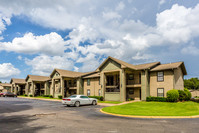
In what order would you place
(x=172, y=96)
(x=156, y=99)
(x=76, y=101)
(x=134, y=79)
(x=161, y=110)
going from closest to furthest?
(x=161, y=110) < (x=76, y=101) < (x=172, y=96) < (x=156, y=99) < (x=134, y=79)

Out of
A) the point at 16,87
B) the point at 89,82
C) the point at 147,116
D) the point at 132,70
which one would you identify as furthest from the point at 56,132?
the point at 16,87

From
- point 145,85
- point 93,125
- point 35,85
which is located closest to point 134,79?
point 145,85

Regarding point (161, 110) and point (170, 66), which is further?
point (170, 66)

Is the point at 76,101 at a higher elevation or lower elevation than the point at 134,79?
lower

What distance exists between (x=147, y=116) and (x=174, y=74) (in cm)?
1583

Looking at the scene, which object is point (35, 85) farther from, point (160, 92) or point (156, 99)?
point (160, 92)

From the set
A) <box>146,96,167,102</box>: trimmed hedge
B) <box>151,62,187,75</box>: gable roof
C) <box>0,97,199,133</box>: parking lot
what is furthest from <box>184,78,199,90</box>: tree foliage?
<box>0,97,199,133</box>: parking lot

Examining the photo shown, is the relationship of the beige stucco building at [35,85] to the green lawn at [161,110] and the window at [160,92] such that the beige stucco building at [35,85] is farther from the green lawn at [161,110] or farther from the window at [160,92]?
the green lawn at [161,110]

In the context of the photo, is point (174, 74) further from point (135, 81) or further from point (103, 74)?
point (103, 74)

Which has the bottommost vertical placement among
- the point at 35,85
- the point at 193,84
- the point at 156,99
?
the point at 193,84

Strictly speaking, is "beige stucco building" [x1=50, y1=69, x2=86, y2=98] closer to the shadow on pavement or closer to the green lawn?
the green lawn

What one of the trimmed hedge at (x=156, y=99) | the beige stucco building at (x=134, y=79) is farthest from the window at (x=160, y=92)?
the trimmed hedge at (x=156, y=99)

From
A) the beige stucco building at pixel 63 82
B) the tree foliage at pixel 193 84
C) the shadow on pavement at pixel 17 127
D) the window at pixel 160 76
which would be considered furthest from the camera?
the tree foliage at pixel 193 84

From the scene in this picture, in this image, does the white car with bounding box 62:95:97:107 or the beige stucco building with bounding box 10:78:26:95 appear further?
the beige stucco building with bounding box 10:78:26:95
